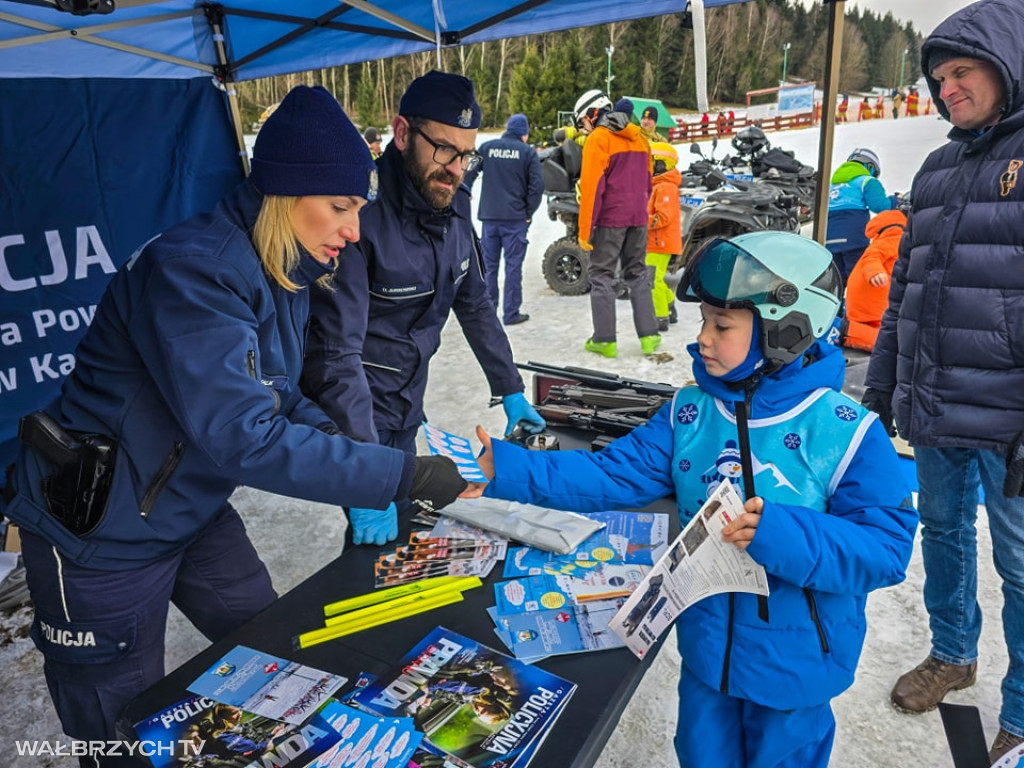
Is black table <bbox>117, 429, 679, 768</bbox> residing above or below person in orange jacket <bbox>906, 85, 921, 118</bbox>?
below

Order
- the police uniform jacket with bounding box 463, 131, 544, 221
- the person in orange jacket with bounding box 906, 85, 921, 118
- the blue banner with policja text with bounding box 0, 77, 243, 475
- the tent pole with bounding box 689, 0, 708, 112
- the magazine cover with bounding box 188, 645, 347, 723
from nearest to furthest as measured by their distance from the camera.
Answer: the magazine cover with bounding box 188, 645, 347, 723
the tent pole with bounding box 689, 0, 708, 112
the blue banner with policja text with bounding box 0, 77, 243, 475
the police uniform jacket with bounding box 463, 131, 544, 221
the person in orange jacket with bounding box 906, 85, 921, 118

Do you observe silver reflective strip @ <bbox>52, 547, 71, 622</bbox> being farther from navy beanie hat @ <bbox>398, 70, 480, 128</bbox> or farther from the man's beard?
navy beanie hat @ <bbox>398, 70, 480, 128</bbox>

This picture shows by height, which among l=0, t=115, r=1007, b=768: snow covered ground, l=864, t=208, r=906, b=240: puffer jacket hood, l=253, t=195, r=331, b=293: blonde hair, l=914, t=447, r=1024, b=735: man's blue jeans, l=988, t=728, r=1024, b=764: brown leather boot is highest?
l=253, t=195, r=331, b=293: blonde hair

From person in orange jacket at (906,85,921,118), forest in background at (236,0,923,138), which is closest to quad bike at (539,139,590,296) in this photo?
forest in background at (236,0,923,138)

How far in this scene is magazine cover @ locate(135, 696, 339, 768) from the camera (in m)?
1.11

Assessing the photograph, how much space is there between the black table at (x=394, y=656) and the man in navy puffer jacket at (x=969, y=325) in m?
1.17

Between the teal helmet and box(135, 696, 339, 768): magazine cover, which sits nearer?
box(135, 696, 339, 768): magazine cover

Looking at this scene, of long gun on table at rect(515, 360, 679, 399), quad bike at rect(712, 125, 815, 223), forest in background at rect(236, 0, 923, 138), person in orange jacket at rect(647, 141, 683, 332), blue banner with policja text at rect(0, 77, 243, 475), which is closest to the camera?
long gun on table at rect(515, 360, 679, 399)

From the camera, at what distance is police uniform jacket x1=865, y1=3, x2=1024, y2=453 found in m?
1.70

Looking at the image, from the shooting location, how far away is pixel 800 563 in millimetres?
1226

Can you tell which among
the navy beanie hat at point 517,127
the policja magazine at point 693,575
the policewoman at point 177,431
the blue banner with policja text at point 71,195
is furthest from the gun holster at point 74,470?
the navy beanie hat at point 517,127

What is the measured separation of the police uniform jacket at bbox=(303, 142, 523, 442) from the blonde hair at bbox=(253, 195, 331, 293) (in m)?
0.51

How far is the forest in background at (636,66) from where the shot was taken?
106 feet

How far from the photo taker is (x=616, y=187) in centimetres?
575
